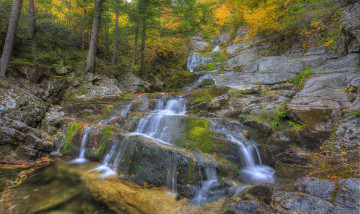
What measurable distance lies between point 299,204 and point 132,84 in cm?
1080

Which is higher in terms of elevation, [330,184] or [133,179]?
[330,184]

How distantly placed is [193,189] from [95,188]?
2.49m

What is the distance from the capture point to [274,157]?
17.0ft

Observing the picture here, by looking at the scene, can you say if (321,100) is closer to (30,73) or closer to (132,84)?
(132,84)

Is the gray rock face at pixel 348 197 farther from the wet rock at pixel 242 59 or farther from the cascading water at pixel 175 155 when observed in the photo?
the wet rock at pixel 242 59

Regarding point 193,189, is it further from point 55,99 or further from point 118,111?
point 55,99

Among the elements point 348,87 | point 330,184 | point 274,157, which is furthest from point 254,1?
point 330,184

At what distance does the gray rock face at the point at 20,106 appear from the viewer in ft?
18.5

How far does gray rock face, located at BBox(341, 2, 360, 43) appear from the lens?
6.23 meters

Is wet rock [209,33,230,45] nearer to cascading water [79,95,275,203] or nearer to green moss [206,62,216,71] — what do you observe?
green moss [206,62,216,71]

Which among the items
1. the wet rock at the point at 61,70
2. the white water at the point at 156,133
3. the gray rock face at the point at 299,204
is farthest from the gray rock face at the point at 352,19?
the wet rock at the point at 61,70

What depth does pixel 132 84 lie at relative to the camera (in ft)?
37.6

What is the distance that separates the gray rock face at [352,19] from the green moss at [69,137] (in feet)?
37.7

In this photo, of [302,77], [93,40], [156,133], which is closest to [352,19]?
[302,77]
